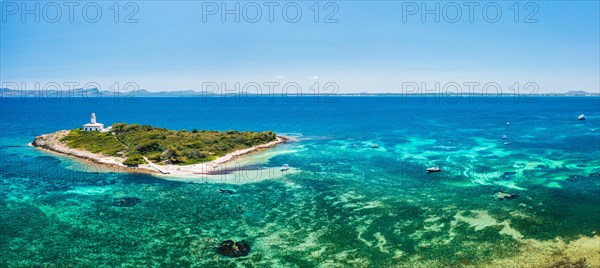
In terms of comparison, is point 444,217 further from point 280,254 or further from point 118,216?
point 118,216

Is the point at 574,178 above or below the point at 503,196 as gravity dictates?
above

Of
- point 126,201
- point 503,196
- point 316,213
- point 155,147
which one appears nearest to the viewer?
point 316,213

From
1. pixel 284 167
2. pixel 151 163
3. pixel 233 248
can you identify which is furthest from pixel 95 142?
pixel 233 248

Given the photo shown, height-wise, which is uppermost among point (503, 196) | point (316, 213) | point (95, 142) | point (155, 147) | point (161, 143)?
point (161, 143)

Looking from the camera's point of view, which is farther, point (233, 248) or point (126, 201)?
point (126, 201)

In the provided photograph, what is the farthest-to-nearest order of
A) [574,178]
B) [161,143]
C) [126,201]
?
[161,143] < [574,178] < [126,201]

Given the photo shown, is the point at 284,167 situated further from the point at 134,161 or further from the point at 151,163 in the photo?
the point at 134,161

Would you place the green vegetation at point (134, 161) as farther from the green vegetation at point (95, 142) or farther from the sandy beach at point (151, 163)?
the green vegetation at point (95, 142)
